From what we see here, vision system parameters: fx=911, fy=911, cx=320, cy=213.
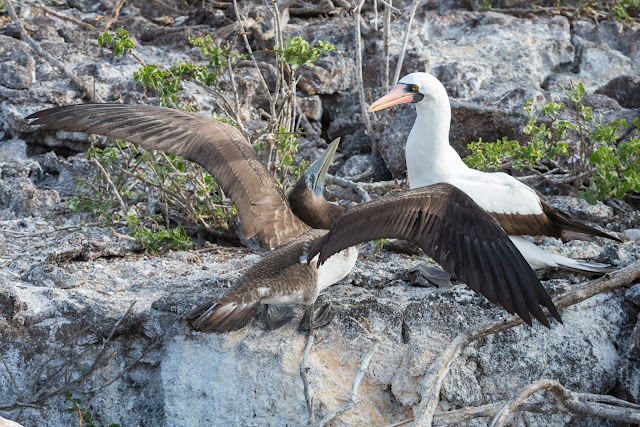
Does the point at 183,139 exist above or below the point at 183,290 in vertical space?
above

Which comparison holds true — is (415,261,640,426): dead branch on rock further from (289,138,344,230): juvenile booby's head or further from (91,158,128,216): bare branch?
(91,158,128,216): bare branch

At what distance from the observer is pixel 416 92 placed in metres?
4.73

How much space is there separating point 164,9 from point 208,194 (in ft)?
10.1

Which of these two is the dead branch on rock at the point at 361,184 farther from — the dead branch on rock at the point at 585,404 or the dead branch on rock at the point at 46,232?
the dead branch on rock at the point at 585,404

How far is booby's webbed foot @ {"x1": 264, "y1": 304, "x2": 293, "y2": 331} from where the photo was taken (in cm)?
397

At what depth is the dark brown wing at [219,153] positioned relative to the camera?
4.27m

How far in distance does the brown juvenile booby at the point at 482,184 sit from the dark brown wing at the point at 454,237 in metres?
0.77

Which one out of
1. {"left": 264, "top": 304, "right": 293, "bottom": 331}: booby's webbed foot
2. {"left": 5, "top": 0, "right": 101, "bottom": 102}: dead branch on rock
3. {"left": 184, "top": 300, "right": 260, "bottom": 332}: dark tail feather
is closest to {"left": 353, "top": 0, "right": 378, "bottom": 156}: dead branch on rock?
{"left": 5, "top": 0, "right": 101, "bottom": 102}: dead branch on rock

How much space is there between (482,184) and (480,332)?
92 cm

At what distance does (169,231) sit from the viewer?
499 cm

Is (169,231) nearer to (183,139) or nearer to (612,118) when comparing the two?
(183,139)

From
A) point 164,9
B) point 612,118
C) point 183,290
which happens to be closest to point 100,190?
point 183,290

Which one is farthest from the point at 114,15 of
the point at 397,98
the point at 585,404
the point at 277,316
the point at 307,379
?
the point at 585,404

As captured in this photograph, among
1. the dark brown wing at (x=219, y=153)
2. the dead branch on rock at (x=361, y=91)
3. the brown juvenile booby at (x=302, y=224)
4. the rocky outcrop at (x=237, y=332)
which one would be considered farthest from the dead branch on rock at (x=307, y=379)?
the dead branch on rock at (x=361, y=91)
